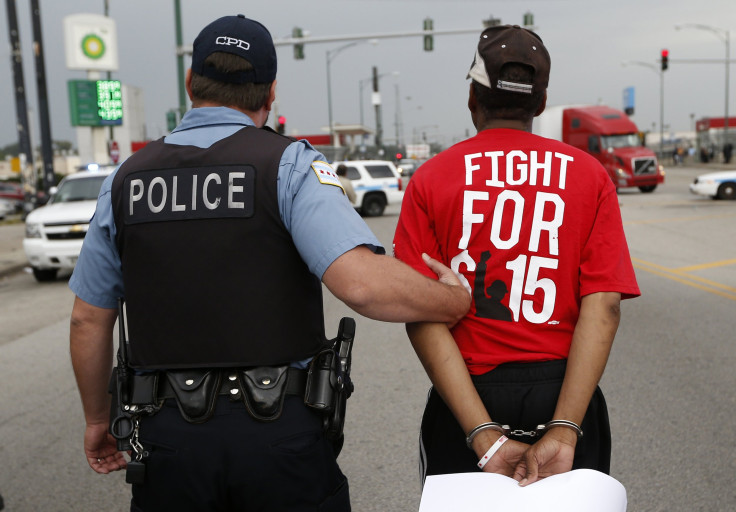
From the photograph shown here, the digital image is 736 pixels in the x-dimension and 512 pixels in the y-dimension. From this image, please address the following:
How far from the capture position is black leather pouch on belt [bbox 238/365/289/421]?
81.5 inches

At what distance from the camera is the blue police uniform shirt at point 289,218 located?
201 cm

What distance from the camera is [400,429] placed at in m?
5.14

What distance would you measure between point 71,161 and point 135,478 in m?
116

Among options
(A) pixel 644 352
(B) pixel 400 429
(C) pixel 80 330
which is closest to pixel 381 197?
(A) pixel 644 352

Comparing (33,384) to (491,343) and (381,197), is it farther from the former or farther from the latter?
(381,197)

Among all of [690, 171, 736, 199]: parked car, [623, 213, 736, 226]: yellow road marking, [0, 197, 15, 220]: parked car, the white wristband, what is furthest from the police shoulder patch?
[0, 197, 15, 220]: parked car

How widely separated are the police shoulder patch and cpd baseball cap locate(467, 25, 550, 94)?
504 millimetres

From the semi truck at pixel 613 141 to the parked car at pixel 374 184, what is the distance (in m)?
8.34

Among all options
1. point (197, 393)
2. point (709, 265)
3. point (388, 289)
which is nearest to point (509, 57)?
point (388, 289)

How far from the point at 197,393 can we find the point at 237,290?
300 mm

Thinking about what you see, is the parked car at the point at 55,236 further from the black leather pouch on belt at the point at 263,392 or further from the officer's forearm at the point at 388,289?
the officer's forearm at the point at 388,289

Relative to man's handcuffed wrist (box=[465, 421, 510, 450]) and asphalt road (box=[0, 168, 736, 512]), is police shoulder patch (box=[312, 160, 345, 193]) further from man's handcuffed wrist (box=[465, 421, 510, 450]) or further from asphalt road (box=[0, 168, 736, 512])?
asphalt road (box=[0, 168, 736, 512])

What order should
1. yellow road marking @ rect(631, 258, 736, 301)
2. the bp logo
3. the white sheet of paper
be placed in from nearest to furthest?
the white sheet of paper → yellow road marking @ rect(631, 258, 736, 301) → the bp logo

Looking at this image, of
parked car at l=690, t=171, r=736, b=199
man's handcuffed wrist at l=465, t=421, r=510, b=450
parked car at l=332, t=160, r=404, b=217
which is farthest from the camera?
parked car at l=332, t=160, r=404, b=217
